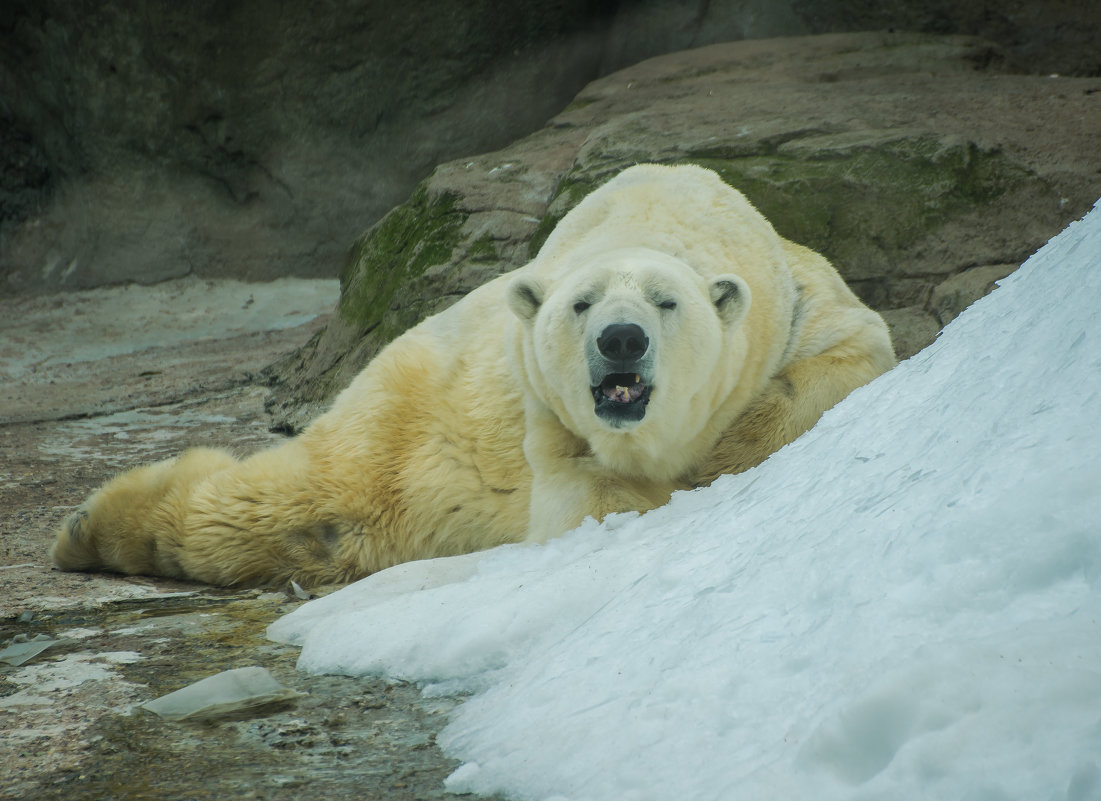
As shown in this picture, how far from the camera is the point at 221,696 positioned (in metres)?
2.07

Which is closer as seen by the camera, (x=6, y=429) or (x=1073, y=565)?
(x=1073, y=565)

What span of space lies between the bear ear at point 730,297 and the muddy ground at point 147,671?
156 centimetres

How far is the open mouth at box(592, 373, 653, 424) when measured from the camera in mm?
3094

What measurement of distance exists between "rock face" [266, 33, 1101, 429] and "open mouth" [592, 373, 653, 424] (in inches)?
77.3

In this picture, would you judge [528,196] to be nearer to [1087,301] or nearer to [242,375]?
[242,375]

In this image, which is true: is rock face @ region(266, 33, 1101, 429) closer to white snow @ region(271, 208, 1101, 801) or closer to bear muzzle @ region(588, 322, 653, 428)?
bear muzzle @ region(588, 322, 653, 428)

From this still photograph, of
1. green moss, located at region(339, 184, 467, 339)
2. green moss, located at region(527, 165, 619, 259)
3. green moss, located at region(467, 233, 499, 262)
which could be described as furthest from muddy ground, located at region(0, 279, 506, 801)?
green moss, located at region(527, 165, 619, 259)

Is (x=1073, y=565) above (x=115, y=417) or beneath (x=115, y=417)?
above

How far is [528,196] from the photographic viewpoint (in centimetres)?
625

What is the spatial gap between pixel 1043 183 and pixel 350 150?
6.19 meters

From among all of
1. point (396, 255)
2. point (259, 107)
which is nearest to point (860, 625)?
point (396, 255)

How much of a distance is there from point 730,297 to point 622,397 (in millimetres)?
517

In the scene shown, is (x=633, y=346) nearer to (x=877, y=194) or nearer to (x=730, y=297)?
(x=730, y=297)

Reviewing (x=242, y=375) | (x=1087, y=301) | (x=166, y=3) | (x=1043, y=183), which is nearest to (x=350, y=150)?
(x=166, y=3)
